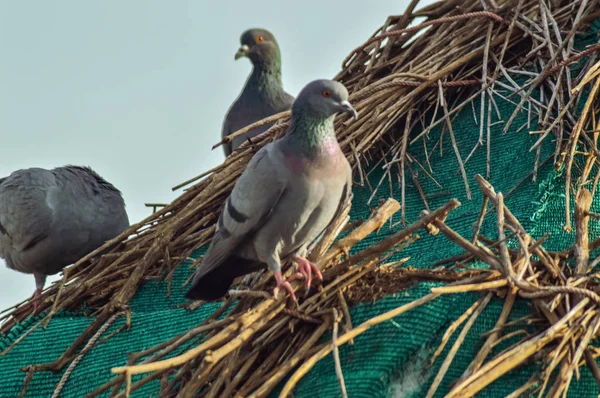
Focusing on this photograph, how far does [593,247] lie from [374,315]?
799mm

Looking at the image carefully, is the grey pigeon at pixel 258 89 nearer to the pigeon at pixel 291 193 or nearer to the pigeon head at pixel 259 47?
the pigeon head at pixel 259 47

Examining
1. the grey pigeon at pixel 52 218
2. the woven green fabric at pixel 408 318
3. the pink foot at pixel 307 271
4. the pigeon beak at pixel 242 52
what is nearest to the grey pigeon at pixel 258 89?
the pigeon beak at pixel 242 52

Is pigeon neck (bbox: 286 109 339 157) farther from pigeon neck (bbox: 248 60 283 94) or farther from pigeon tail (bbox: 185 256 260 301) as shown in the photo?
pigeon neck (bbox: 248 60 283 94)

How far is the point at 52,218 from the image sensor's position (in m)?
6.21

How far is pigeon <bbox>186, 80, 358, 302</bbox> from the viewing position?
4.06 metres

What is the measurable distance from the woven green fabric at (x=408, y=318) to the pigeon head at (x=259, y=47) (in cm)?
255

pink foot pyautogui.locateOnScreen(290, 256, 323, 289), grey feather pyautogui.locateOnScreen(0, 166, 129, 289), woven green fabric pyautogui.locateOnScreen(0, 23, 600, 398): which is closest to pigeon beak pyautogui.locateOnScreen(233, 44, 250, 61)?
grey feather pyautogui.locateOnScreen(0, 166, 129, 289)

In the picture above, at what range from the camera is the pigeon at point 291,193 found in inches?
160

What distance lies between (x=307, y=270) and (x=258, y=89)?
144 inches

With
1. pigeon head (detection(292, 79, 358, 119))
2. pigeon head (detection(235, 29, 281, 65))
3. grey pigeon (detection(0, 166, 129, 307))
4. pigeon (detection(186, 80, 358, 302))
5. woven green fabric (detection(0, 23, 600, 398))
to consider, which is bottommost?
woven green fabric (detection(0, 23, 600, 398))

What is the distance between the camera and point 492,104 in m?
5.00

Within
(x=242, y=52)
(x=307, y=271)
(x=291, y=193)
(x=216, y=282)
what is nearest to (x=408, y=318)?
(x=307, y=271)

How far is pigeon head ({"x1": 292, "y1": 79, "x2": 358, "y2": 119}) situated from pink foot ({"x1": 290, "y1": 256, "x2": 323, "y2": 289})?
Result: 2.02 ft

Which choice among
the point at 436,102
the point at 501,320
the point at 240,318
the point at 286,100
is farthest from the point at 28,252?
the point at 501,320
